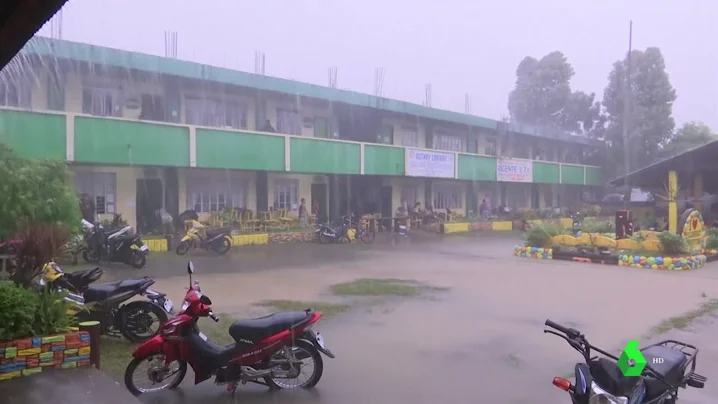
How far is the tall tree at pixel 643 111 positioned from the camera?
1464 inches

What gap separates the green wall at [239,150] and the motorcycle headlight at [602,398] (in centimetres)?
1477

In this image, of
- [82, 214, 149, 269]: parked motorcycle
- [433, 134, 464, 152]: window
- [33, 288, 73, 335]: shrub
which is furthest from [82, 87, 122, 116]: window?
[433, 134, 464, 152]: window

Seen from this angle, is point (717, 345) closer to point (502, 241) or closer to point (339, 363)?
point (339, 363)

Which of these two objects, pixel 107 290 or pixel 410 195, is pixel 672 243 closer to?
pixel 107 290

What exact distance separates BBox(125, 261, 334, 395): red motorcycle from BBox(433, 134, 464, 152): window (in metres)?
24.3

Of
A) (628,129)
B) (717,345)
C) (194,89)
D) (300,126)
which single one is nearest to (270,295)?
(717,345)

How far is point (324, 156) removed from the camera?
20.4 meters

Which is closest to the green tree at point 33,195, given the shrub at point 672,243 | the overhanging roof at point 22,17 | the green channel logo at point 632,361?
the overhanging roof at point 22,17

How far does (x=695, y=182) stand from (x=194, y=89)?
19.0m

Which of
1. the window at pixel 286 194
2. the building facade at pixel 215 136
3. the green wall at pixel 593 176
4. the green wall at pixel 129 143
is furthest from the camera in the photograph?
the green wall at pixel 593 176

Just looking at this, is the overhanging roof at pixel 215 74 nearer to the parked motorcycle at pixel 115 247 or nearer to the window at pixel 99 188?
the window at pixel 99 188

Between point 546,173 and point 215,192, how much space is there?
62.7 ft

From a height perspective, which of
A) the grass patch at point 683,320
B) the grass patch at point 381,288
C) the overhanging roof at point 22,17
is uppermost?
the overhanging roof at point 22,17

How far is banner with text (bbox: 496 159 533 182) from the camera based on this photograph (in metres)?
29.0
